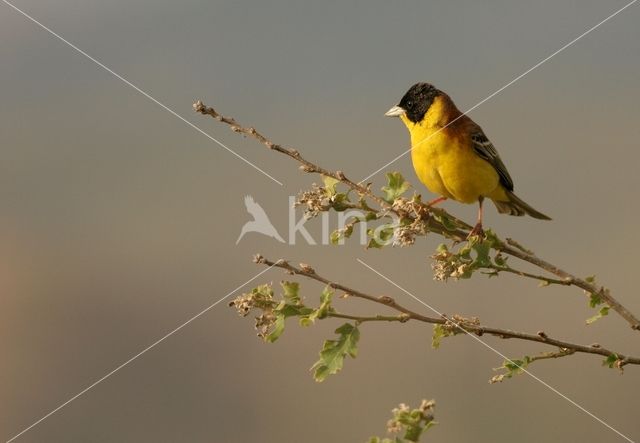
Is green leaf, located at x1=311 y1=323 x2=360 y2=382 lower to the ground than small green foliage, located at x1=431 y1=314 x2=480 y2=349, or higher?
lower

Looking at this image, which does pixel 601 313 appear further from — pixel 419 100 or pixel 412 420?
pixel 419 100

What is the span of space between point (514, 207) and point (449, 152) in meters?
0.55

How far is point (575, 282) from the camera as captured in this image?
196 cm

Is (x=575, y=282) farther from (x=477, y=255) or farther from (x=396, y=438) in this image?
(x=396, y=438)

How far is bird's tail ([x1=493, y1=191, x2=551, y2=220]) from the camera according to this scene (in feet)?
12.3

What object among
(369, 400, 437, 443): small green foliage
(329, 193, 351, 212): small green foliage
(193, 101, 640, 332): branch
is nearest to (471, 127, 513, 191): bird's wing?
(193, 101, 640, 332): branch

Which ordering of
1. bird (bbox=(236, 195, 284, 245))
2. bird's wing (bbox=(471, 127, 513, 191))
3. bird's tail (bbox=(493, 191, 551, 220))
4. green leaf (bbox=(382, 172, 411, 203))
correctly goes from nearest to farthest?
green leaf (bbox=(382, 172, 411, 203))
bird (bbox=(236, 195, 284, 245))
bird's wing (bbox=(471, 127, 513, 191))
bird's tail (bbox=(493, 191, 551, 220))

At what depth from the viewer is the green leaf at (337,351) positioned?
1.83 meters

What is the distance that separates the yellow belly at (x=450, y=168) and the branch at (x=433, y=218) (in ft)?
3.88

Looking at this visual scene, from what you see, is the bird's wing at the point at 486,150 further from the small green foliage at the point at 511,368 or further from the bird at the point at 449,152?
the small green foliage at the point at 511,368

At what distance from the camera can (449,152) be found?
344 cm

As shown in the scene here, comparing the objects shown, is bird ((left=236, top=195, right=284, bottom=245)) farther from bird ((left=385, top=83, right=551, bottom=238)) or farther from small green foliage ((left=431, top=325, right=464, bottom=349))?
bird ((left=385, top=83, right=551, bottom=238))

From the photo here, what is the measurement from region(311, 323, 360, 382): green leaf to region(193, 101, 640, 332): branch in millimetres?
341

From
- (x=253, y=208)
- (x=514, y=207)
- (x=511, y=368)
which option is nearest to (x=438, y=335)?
(x=511, y=368)
